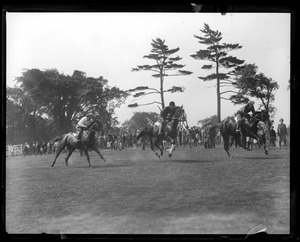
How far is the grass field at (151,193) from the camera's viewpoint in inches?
261

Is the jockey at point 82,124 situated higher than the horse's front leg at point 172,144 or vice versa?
the jockey at point 82,124

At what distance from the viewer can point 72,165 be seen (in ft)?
23.1

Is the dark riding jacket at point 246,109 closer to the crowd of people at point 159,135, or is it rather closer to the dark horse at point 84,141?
the crowd of people at point 159,135

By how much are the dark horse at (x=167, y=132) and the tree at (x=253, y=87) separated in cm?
88

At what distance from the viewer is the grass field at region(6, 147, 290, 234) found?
663 cm

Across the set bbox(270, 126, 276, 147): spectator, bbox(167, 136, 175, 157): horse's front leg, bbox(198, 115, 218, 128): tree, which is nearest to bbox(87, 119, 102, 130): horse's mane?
bbox(167, 136, 175, 157): horse's front leg

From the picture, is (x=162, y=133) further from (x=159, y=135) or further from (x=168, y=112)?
(x=168, y=112)

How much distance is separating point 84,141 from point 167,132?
1.38 meters

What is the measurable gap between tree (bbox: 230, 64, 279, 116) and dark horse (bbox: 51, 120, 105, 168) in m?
2.29

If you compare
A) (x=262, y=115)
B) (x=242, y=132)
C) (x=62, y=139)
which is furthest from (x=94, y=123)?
(x=262, y=115)

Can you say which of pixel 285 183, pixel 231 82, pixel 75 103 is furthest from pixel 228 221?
pixel 75 103

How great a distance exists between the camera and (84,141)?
7070 mm

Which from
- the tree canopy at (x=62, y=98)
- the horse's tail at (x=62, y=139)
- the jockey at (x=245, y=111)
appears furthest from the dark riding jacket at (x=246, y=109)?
the horse's tail at (x=62, y=139)
